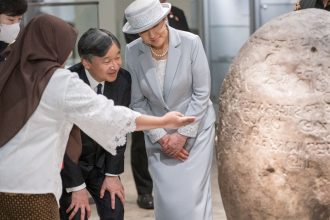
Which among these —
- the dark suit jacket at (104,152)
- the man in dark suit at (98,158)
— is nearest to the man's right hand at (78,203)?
the man in dark suit at (98,158)

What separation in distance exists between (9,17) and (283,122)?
5.21 feet

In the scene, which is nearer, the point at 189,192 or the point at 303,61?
the point at 303,61

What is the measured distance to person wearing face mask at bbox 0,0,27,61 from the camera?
437 centimetres

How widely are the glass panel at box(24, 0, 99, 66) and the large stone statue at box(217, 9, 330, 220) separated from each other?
351 centimetres

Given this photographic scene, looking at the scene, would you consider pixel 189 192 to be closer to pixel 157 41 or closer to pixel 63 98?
pixel 157 41

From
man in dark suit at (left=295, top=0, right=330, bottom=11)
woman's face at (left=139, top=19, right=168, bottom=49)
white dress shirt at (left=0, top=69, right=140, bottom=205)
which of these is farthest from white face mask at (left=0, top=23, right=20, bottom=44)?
man in dark suit at (left=295, top=0, right=330, bottom=11)

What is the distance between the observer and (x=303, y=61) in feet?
12.4

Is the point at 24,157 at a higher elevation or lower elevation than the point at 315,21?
lower

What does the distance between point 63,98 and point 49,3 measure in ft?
13.5

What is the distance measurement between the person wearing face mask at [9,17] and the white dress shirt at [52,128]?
1.12 metres

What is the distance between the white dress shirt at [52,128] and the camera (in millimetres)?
3326

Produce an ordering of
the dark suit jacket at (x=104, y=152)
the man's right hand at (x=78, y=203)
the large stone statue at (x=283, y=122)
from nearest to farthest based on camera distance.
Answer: the large stone statue at (x=283, y=122) < the man's right hand at (x=78, y=203) < the dark suit jacket at (x=104, y=152)

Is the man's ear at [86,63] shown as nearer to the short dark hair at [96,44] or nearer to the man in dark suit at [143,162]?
the short dark hair at [96,44]

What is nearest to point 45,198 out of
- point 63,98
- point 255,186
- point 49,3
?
point 63,98
